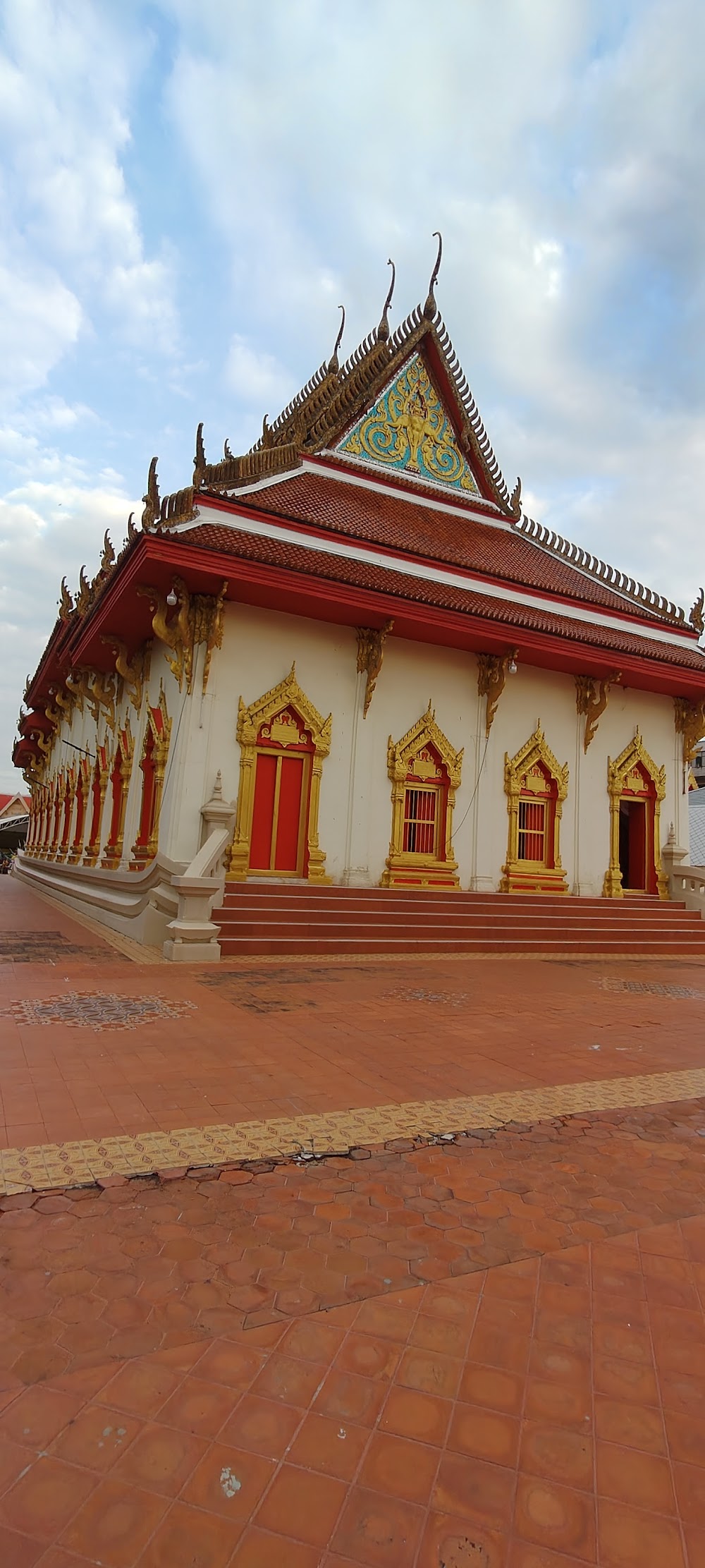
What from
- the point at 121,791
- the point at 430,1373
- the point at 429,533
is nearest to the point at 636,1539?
the point at 430,1373

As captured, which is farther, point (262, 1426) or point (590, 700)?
point (590, 700)

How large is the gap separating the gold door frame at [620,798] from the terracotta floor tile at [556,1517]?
38.6 feet

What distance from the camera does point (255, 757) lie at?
411 inches

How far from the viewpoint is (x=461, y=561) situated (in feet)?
40.2

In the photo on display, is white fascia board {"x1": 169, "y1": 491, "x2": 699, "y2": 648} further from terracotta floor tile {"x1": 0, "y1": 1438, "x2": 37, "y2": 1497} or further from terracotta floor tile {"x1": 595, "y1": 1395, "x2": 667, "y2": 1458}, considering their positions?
terracotta floor tile {"x1": 595, "y1": 1395, "x2": 667, "y2": 1458}

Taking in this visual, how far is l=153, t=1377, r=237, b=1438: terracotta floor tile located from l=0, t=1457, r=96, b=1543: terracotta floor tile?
20 centimetres

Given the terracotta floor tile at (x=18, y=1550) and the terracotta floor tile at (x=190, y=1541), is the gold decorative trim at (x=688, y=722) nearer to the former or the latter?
the terracotta floor tile at (x=190, y=1541)

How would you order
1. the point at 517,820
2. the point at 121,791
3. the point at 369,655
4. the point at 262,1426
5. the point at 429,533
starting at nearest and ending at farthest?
the point at 262,1426 < the point at 369,655 < the point at 517,820 < the point at 429,533 < the point at 121,791

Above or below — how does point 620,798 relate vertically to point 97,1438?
above

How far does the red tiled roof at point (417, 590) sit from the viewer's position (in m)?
9.65

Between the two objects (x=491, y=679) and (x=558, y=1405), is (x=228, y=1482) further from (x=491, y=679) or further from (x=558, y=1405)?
(x=491, y=679)

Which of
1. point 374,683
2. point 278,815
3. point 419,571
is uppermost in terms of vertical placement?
point 419,571

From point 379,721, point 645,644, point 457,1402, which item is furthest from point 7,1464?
point 645,644

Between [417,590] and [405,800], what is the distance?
2.90 m
